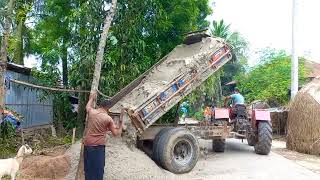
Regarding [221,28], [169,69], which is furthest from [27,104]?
[221,28]

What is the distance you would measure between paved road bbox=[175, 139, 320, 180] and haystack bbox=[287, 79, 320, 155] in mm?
2279

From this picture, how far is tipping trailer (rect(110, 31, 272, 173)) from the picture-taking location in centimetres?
926

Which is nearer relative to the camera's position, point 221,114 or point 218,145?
point 221,114

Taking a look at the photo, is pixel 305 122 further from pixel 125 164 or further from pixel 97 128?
pixel 97 128

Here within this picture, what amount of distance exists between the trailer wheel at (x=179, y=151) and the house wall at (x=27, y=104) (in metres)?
7.46

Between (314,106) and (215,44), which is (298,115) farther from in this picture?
(215,44)

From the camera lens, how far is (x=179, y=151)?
9.77 metres

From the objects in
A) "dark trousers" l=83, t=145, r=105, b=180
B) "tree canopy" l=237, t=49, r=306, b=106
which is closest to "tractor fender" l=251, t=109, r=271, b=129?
"dark trousers" l=83, t=145, r=105, b=180

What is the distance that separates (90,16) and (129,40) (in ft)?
4.28

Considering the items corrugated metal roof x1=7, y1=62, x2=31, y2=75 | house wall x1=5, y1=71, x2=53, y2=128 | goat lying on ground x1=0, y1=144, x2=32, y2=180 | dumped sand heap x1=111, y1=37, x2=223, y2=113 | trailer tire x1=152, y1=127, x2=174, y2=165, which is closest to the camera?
goat lying on ground x1=0, y1=144, x2=32, y2=180

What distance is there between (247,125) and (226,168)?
2.59 meters

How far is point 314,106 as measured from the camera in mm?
13766

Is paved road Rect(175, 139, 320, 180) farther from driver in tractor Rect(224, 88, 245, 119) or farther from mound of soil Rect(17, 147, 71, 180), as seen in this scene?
mound of soil Rect(17, 147, 71, 180)

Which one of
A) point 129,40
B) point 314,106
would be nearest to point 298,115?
point 314,106
